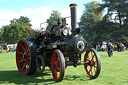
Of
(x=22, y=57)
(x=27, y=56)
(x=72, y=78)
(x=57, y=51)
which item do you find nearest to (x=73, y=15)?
(x=57, y=51)

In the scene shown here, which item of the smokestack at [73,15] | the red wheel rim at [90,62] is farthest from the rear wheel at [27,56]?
the red wheel rim at [90,62]

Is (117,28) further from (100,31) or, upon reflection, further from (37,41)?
(37,41)

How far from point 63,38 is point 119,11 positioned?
89.5 ft

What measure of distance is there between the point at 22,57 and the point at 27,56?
71 cm

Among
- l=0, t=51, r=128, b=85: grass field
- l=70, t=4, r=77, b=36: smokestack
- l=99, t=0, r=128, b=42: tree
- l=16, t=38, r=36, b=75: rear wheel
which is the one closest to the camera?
l=0, t=51, r=128, b=85: grass field

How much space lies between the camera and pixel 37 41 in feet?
22.0

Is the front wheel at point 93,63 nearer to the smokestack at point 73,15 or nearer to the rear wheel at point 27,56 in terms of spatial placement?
the smokestack at point 73,15

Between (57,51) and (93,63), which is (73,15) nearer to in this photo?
(57,51)

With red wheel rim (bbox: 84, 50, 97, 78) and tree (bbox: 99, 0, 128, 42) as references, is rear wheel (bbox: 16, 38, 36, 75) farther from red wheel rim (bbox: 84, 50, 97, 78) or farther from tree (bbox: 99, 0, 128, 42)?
tree (bbox: 99, 0, 128, 42)

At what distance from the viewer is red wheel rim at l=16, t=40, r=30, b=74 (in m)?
6.62

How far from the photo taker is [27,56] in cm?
658

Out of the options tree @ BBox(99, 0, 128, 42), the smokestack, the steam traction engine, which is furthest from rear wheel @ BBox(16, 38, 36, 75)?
tree @ BBox(99, 0, 128, 42)

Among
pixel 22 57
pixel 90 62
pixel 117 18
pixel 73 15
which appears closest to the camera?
pixel 73 15

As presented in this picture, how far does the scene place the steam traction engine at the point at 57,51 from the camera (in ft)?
16.9
